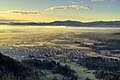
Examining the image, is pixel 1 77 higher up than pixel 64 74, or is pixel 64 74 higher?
pixel 1 77

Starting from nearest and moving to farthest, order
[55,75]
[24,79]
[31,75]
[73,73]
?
[24,79], [31,75], [55,75], [73,73]

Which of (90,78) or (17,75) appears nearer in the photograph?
(17,75)

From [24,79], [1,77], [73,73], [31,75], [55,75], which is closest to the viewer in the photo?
[1,77]

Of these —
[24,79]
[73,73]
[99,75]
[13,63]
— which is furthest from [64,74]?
[24,79]

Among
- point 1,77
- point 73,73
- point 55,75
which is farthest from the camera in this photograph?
point 73,73

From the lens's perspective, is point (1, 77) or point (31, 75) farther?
point (31, 75)

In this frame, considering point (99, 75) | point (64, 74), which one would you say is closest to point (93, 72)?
point (99, 75)

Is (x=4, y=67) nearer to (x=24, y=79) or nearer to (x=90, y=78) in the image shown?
(x=24, y=79)

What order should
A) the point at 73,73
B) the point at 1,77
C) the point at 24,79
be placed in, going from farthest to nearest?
the point at 73,73
the point at 24,79
the point at 1,77

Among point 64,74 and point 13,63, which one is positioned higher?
point 13,63

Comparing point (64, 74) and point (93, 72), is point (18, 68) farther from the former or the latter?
point (93, 72)
